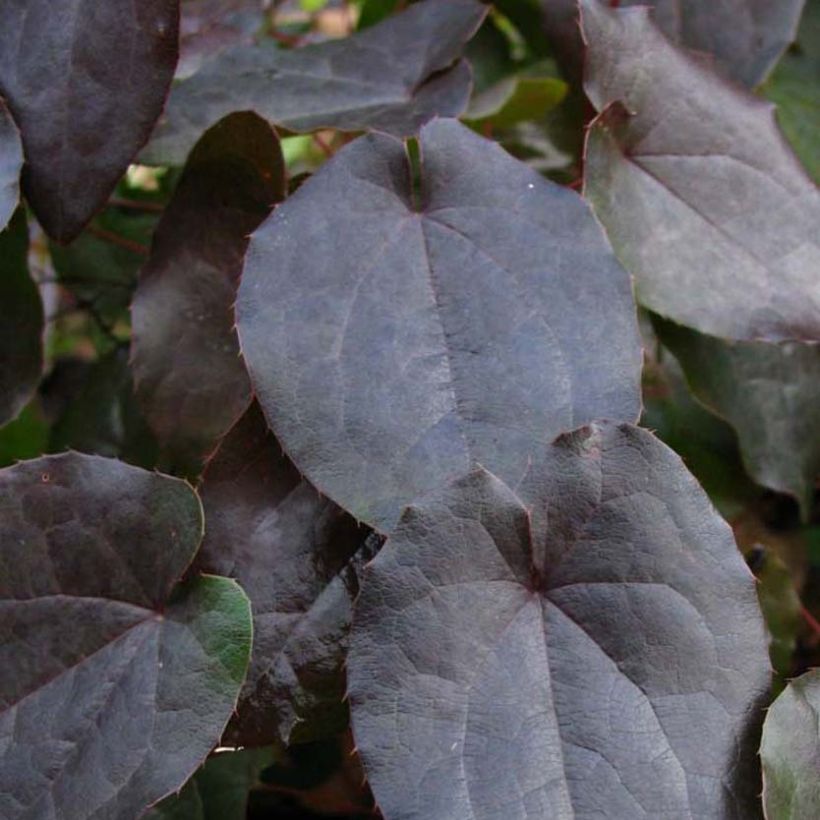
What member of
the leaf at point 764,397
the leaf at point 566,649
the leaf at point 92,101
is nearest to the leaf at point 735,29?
the leaf at point 764,397

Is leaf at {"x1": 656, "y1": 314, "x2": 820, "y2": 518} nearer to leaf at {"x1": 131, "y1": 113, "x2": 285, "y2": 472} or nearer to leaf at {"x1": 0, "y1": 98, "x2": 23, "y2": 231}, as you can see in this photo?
leaf at {"x1": 131, "y1": 113, "x2": 285, "y2": 472}

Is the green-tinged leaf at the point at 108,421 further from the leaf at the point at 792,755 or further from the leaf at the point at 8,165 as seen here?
the leaf at the point at 792,755

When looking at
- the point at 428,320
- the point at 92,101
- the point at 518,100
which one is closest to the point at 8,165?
the point at 92,101

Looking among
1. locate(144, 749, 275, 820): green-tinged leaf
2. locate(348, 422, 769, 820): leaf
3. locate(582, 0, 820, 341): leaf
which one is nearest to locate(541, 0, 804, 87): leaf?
locate(582, 0, 820, 341): leaf

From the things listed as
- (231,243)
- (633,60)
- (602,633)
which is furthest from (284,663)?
(633,60)

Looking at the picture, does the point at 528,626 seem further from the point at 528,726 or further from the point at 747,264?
the point at 747,264

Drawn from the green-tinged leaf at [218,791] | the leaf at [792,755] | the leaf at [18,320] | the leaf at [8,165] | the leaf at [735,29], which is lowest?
the green-tinged leaf at [218,791]

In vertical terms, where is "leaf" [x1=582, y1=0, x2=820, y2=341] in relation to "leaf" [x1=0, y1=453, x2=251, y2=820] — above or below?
above
